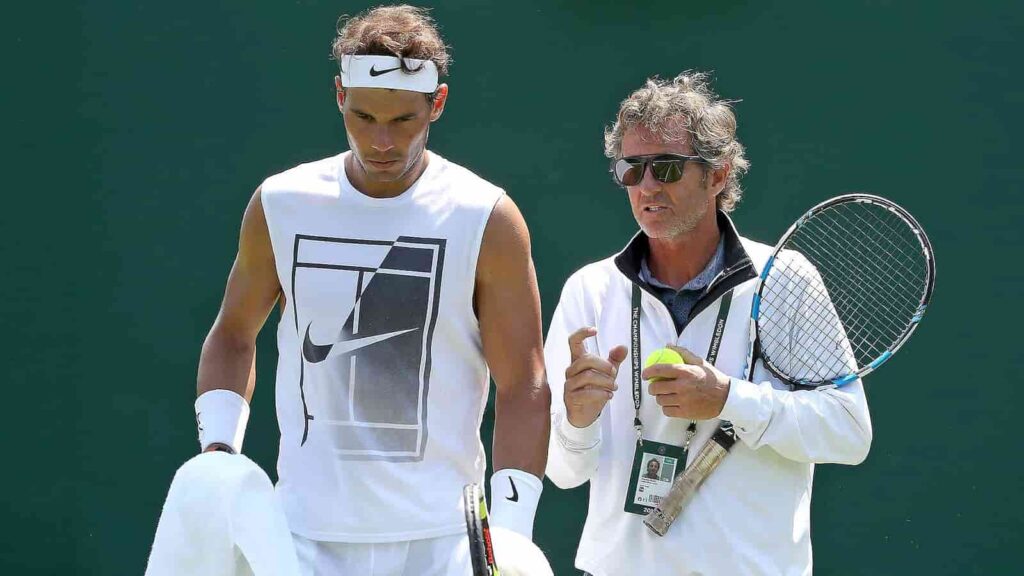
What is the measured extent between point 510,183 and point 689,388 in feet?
6.08

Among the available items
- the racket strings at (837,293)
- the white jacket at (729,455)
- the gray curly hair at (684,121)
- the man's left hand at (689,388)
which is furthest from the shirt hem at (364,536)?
the gray curly hair at (684,121)

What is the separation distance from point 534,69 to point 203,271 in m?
1.33

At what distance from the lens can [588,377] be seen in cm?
308

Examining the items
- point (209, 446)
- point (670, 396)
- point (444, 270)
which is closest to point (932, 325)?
point (670, 396)

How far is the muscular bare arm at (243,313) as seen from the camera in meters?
3.10

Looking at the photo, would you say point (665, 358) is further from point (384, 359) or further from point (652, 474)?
point (384, 359)

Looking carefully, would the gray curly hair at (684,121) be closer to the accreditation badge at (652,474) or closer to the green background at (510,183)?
the accreditation badge at (652,474)

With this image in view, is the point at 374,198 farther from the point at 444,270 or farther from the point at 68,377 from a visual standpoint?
the point at 68,377

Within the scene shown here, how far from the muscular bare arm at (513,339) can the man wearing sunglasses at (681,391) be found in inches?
5.9

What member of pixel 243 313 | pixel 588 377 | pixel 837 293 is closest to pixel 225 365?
pixel 243 313

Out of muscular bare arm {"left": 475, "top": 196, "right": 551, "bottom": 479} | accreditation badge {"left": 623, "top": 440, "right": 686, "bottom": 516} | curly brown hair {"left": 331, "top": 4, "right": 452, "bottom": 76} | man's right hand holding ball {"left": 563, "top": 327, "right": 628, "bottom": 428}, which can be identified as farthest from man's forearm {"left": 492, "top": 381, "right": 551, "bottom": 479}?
curly brown hair {"left": 331, "top": 4, "right": 452, "bottom": 76}

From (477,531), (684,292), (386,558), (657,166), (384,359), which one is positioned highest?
(657,166)

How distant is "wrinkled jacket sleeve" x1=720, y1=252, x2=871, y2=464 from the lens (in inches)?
124

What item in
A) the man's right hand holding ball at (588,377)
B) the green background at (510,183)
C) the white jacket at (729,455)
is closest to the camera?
the man's right hand holding ball at (588,377)
